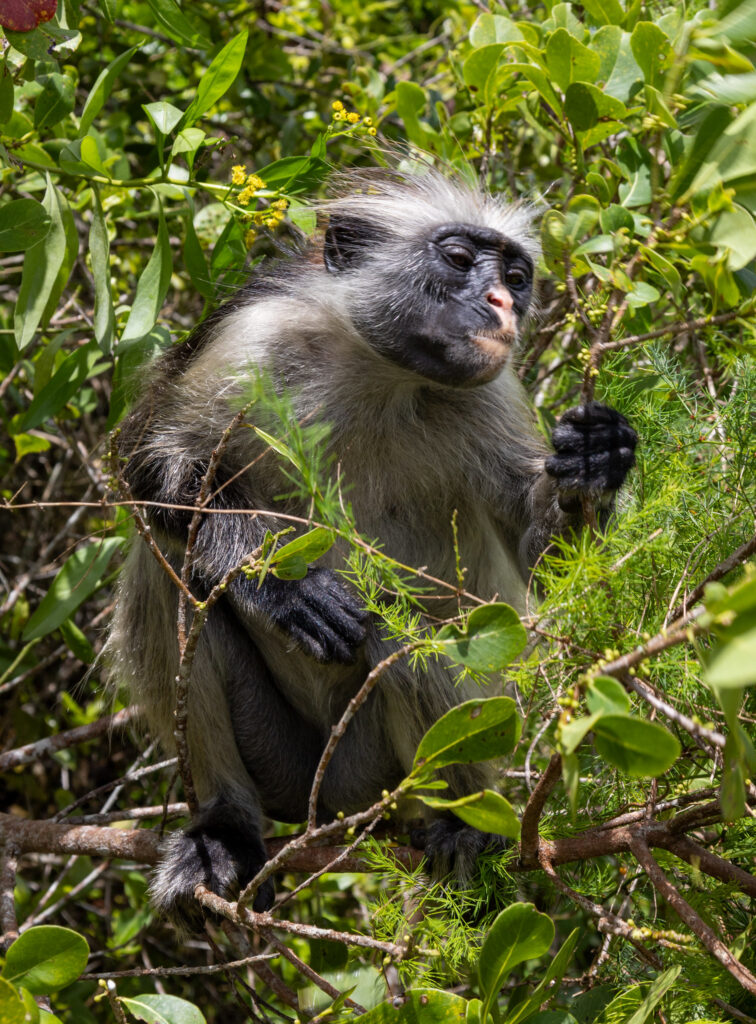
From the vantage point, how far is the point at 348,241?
441 centimetres

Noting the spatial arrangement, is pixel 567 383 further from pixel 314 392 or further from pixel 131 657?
pixel 131 657

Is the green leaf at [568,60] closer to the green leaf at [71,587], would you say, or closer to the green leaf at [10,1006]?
the green leaf at [71,587]

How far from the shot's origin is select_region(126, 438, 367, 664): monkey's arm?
136 inches

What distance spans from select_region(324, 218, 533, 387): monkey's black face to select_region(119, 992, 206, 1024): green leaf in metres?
2.03

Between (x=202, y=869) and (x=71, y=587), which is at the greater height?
(x=71, y=587)

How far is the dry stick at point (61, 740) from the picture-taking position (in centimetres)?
422

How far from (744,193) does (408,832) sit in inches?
101

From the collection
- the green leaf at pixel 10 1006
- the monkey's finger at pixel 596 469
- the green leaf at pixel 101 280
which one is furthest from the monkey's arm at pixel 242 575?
the green leaf at pixel 10 1006

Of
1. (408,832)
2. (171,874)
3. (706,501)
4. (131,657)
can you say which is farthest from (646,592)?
(131,657)

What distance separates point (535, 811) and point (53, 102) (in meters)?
2.78

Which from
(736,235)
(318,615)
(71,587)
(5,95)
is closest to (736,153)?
(736,235)

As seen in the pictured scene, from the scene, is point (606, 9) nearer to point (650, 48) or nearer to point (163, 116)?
point (650, 48)

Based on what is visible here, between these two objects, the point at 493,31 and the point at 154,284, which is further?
the point at 493,31

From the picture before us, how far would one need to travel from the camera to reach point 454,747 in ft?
6.84
